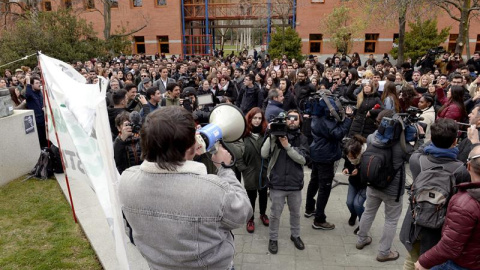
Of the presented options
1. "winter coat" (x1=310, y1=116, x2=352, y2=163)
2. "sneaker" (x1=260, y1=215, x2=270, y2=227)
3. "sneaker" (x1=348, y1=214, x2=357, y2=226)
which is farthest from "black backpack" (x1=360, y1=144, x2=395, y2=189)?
"sneaker" (x1=260, y1=215, x2=270, y2=227)

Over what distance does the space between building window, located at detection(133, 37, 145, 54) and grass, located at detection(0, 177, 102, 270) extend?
23315 millimetres

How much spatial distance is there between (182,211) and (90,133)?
4.59 feet

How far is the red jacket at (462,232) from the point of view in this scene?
207cm

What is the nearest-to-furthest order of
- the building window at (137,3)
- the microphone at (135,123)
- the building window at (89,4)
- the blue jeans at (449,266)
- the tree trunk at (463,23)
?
the blue jeans at (449,266) → the microphone at (135,123) → the tree trunk at (463,23) → the building window at (89,4) → the building window at (137,3)

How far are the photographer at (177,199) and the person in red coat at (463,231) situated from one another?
1.38 metres

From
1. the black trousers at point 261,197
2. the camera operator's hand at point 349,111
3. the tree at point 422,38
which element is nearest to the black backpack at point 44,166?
the black trousers at point 261,197

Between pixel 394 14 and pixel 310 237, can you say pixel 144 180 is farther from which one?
pixel 394 14

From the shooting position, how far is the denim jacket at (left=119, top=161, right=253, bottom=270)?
1517mm

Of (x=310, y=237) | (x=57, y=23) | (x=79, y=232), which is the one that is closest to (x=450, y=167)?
(x=310, y=237)

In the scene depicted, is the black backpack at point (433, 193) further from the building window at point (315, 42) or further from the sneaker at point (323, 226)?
the building window at point (315, 42)

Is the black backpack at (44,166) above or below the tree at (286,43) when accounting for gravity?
below

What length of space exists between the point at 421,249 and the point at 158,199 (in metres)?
2.25

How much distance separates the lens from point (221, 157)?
1.82 metres

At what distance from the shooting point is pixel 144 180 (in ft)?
5.13
